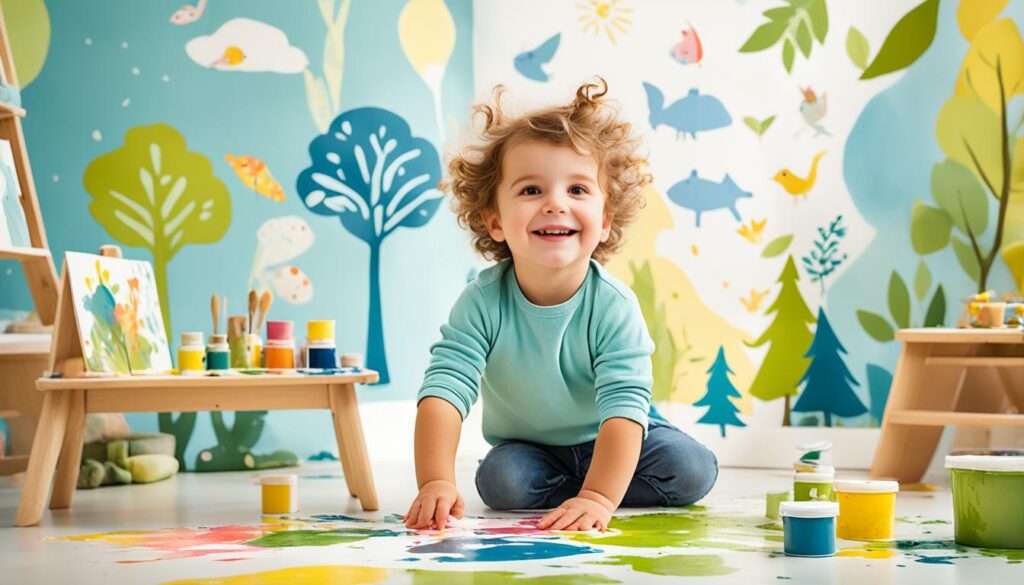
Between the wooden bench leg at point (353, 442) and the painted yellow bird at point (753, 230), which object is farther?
the painted yellow bird at point (753, 230)

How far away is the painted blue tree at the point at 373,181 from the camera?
318 cm

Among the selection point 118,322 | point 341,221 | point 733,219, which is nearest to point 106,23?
point 341,221

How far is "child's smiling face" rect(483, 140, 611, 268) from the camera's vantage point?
199 cm

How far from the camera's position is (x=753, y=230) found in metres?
3.19

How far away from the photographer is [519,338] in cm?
213

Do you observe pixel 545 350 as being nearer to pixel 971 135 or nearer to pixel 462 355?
pixel 462 355

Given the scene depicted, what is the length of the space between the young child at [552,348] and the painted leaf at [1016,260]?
1.13 meters

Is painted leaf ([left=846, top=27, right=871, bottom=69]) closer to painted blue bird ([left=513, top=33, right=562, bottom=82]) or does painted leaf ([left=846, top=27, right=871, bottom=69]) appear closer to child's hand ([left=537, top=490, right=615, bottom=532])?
painted blue bird ([left=513, top=33, right=562, bottom=82])

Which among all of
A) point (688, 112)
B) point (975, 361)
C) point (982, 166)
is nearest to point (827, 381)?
point (975, 361)

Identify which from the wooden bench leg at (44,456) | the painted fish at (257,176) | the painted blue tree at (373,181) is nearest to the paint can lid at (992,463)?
the wooden bench leg at (44,456)

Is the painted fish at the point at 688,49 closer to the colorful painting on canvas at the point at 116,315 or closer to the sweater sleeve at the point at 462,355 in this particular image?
the sweater sleeve at the point at 462,355

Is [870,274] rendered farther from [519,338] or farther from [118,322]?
[118,322]

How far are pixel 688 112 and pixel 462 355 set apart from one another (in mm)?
1443

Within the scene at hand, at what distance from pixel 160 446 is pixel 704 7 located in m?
1.89
